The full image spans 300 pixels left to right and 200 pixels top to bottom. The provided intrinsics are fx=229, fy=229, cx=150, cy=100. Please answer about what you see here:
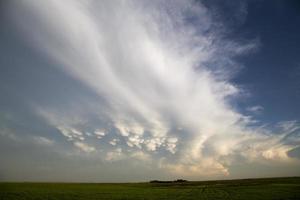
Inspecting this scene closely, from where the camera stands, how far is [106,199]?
4481cm

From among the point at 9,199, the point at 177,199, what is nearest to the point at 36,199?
the point at 9,199

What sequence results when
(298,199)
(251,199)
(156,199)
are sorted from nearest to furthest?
(298,199), (251,199), (156,199)

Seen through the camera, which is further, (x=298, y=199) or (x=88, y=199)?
(x=88, y=199)

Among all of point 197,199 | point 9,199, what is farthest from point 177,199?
point 9,199

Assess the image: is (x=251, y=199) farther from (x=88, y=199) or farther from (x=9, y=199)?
(x=9, y=199)

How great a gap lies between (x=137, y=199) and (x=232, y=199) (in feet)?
59.3

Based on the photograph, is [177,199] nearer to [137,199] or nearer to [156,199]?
[156,199]

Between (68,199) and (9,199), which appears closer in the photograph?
(9,199)

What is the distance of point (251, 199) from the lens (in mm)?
42312

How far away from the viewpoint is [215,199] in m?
44.4

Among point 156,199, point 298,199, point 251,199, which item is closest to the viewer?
point 298,199

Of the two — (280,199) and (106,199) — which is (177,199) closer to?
(106,199)

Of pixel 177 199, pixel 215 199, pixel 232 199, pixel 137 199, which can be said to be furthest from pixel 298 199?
pixel 137 199

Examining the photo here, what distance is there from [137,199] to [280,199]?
84.7 ft
